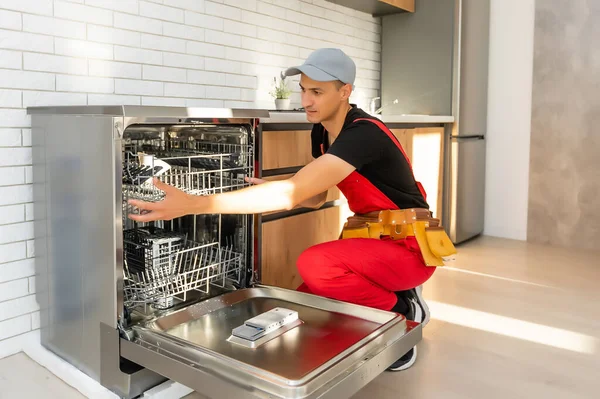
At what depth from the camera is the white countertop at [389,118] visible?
2232 mm

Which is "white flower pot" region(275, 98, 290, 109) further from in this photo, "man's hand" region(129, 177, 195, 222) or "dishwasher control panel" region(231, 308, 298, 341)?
"man's hand" region(129, 177, 195, 222)

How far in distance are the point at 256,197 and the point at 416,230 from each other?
0.74 metres

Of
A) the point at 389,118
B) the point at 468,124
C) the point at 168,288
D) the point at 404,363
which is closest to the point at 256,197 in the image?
the point at 168,288

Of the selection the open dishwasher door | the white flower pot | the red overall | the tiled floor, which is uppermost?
the white flower pot

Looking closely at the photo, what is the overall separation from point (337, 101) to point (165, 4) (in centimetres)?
112

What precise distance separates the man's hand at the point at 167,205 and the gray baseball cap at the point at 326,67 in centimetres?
66

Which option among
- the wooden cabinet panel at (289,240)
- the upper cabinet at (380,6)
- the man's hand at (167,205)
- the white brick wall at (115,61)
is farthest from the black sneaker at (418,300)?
the upper cabinet at (380,6)

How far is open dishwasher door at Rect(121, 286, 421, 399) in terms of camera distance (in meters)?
1.27

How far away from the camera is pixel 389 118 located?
3.20m

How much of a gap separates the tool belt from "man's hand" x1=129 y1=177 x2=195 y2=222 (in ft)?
2.88

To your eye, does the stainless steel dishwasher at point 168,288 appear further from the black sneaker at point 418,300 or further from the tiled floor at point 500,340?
the black sneaker at point 418,300

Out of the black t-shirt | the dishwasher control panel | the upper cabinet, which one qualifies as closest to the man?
the black t-shirt

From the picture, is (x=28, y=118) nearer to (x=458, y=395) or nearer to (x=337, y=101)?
(x=337, y=101)

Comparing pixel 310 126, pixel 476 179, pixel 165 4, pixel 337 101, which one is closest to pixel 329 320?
pixel 337 101
